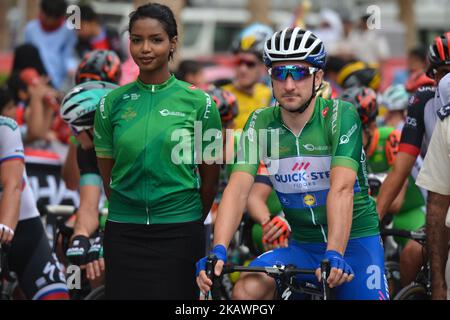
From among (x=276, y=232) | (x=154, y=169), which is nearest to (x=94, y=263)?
(x=154, y=169)

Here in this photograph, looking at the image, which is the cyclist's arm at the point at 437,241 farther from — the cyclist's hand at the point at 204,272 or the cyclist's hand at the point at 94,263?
the cyclist's hand at the point at 94,263

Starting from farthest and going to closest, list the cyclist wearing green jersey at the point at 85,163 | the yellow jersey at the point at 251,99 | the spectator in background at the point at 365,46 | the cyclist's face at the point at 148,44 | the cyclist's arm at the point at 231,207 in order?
the spectator in background at the point at 365,46 → the yellow jersey at the point at 251,99 → the cyclist wearing green jersey at the point at 85,163 → the cyclist's face at the point at 148,44 → the cyclist's arm at the point at 231,207

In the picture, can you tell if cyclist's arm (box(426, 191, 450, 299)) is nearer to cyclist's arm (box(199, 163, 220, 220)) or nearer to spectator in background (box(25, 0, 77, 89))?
cyclist's arm (box(199, 163, 220, 220))

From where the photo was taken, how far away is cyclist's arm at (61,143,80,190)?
8.68 m

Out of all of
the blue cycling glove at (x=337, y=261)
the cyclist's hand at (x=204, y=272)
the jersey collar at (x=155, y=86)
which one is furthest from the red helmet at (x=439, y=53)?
the cyclist's hand at (x=204, y=272)

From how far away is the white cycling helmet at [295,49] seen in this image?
6.25 m

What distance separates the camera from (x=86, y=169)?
25.9 feet

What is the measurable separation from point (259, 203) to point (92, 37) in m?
5.89

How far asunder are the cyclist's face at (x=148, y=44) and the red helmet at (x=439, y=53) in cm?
217

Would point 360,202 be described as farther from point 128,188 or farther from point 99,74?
point 99,74

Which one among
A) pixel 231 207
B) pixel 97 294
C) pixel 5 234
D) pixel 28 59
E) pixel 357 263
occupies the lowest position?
pixel 97 294

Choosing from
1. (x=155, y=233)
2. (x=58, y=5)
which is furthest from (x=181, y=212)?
(x=58, y=5)

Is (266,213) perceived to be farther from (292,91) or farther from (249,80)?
(249,80)

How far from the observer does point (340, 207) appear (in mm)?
5922
